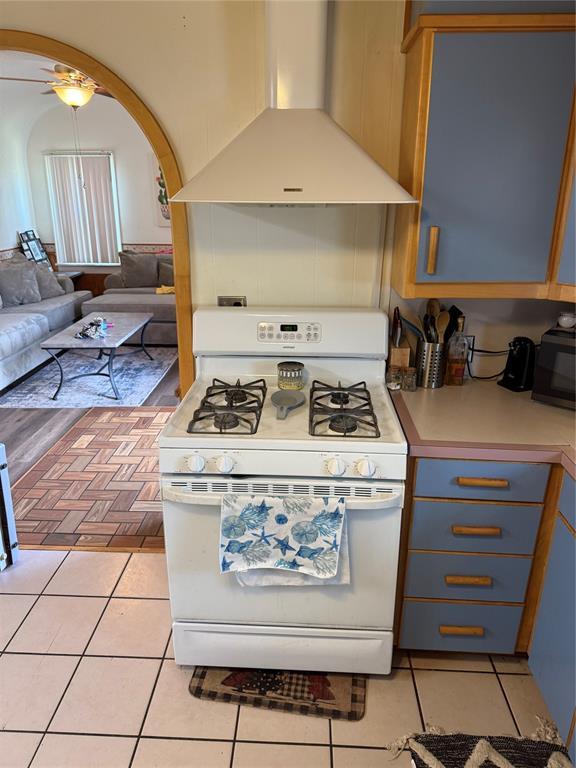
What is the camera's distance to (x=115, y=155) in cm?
718

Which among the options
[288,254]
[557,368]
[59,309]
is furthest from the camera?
[59,309]

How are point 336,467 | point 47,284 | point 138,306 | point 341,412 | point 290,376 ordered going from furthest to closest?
point 47,284 < point 138,306 < point 290,376 < point 341,412 < point 336,467

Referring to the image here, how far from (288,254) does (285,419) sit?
0.77 meters

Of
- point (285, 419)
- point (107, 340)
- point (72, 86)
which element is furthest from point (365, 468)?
point (72, 86)

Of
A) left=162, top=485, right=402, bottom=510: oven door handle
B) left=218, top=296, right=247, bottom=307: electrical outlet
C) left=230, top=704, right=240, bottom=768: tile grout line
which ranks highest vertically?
left=218, top=296, right=247, bottom=307: electrical outlet

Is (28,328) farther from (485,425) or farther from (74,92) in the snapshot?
(485,425)

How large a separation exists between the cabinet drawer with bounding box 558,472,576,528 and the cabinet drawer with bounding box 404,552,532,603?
0.83 feet

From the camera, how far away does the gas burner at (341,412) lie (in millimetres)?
1781

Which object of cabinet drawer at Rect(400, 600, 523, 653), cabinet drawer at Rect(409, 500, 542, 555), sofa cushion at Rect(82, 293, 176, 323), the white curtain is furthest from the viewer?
the white curtain

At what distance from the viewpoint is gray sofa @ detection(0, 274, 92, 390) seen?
4656mm

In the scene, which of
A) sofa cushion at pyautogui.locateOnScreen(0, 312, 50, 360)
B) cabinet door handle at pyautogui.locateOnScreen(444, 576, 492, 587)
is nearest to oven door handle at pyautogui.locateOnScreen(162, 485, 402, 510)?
cabinet door handle at pyautogui.locateOnScreen(444, 576, 492, 587)

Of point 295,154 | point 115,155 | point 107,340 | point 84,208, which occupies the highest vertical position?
point 115,155

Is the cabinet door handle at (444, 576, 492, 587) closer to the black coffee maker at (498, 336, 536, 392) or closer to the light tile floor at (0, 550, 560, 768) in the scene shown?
the light tile floor at (0, 550, 560, 768)

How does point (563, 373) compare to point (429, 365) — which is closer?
point (563, 373)
